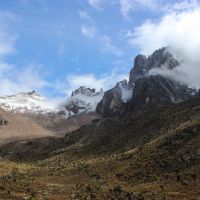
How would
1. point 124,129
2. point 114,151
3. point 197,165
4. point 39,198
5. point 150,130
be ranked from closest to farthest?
point 39,198 → point 197,165 → point 114,151 → point 150,130 → point 124,129

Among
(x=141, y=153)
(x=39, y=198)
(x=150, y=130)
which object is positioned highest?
(x=150, y=130)

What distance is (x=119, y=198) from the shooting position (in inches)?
2758

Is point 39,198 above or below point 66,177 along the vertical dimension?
below

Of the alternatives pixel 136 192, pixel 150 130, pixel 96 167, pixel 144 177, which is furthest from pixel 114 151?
pixel 136 192

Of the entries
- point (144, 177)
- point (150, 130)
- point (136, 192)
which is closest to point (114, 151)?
point (150, 130)

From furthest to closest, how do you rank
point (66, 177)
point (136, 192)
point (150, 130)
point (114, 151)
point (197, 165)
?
point (150, 130), point (114, 151), point (66, 177), point (197, 165), point (136, 192)

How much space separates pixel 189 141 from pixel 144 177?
57.5ft

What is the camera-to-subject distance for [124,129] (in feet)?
561

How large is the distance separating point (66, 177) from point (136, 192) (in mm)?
30863

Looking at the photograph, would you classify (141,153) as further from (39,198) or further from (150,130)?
(39,198)

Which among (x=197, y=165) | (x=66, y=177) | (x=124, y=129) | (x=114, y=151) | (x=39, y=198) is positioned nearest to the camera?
(x=39, y=198)

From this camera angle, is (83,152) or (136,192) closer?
(136,192)

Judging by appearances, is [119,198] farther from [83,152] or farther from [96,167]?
[83,152]

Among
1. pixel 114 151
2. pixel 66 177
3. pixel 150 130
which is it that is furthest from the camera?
pixel 150 130
